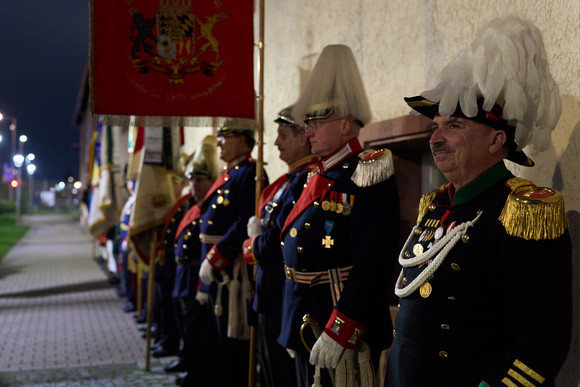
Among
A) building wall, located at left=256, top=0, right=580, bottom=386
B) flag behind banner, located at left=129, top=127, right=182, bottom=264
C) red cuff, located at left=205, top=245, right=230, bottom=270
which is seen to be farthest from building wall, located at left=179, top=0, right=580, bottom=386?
red cuff, located at left=205, top=245, right=230, bottom=270

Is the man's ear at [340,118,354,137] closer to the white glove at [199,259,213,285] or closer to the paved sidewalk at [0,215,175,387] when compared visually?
the white glove at [199,259,213,285]

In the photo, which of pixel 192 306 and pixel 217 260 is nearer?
pixel 217 260

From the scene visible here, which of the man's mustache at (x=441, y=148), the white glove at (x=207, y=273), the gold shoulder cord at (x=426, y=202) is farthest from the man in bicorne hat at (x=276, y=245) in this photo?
the man's mustache at (x=441, y=148)

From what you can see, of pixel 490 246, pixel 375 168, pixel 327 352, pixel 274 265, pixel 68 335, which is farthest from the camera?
pixel 68 335

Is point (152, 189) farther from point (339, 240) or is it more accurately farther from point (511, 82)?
point (511, 82)

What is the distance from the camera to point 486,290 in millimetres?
2049

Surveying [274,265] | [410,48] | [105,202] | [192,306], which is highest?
[410,48]

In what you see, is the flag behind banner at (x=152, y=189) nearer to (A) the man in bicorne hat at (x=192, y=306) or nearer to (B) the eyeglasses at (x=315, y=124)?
(A) the man in bicorne hat at (x=192, y=306)

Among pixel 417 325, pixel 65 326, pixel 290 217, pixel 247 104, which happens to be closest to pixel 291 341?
pixel 290 217

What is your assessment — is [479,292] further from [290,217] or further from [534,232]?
[290,217]

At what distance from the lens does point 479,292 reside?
205 cm

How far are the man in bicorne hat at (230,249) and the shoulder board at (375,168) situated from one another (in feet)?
5.56

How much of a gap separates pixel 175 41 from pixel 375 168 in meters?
2.04

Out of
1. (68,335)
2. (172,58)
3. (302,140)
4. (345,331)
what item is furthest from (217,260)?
(68,335)
